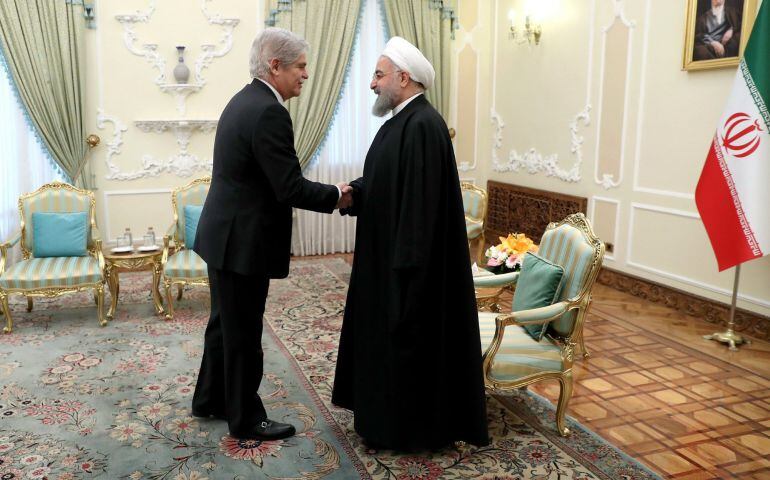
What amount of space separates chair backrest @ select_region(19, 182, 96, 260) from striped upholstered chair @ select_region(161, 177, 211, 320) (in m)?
0.60

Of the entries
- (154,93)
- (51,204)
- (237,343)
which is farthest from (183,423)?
(154,93)

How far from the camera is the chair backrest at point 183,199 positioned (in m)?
5.08

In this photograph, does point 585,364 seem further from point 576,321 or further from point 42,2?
point 42,2

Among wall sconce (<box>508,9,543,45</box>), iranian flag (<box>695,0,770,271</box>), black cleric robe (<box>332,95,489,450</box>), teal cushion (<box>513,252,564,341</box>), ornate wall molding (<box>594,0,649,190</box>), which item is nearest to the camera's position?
black cleric robe (<box>332,95,489,450</box>)

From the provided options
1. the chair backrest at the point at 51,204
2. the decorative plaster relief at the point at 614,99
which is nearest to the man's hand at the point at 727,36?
the decorative plaster relief at the point at 614,99

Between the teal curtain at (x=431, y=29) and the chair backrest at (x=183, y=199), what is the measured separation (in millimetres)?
2864

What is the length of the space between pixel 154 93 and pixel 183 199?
1.70 meters

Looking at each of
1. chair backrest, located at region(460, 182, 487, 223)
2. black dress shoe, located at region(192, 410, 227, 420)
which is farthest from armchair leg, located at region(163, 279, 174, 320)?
chair backrest, located at region(460, 182, 487, 223)

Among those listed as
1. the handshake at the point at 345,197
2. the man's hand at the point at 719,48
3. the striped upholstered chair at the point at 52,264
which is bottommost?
the striped upholstered chair at the point at 52,264

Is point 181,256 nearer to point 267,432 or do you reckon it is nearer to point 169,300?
point 169,300

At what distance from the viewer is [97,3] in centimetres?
602

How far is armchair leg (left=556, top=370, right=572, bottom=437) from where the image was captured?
2945 millimetres

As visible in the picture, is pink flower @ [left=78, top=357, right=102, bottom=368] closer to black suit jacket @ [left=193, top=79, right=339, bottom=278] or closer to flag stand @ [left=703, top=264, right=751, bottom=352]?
black suit jacket @ [left=193, top=79, right=339, bottom=278]

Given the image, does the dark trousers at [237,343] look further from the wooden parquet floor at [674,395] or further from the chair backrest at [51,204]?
the chair backrest at [51,204]
